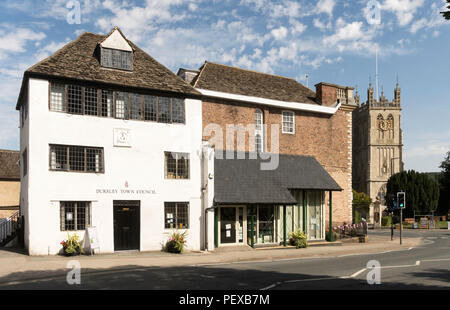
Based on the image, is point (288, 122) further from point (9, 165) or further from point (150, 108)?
point (9, 165)

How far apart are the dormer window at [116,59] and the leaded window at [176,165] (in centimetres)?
511

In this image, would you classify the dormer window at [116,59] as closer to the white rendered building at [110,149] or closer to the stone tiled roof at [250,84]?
the white rendered building at [110,149]

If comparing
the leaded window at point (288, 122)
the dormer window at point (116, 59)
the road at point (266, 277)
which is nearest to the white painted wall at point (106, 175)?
the dormer window at point (116, 59)

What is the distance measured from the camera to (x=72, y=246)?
64.4 ft

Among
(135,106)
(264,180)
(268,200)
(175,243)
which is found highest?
(135,106)

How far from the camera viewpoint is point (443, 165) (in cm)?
7519

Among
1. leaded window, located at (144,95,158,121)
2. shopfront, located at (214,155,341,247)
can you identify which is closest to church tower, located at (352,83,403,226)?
shopfront, located at (214,155,341,247)

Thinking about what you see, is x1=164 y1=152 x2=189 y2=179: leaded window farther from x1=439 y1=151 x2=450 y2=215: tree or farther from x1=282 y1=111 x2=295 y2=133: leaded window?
x1=439 y1=151 x2=450 y2=215: tree

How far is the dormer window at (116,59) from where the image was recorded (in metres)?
22.8

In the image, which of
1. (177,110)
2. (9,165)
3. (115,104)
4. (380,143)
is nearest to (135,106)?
(115,104)

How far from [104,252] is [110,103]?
7.30 metres

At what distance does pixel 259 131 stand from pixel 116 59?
32.9ft
